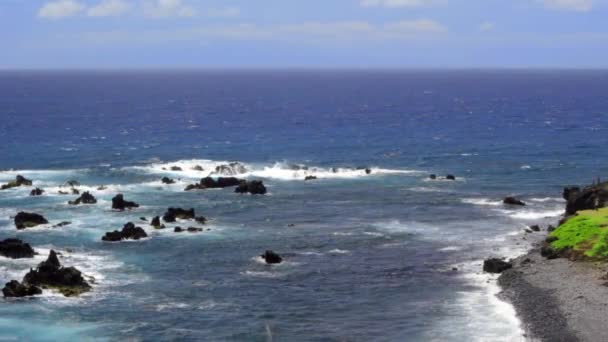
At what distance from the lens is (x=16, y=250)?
83625 mm

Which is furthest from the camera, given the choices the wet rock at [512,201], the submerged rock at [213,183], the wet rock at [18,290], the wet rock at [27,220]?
the submerged rock at [213,183]

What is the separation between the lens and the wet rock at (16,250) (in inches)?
3287

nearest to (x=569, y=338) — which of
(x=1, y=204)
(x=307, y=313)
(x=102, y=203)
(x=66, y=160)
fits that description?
(x=307, y=313)

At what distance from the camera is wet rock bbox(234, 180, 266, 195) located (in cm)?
11881

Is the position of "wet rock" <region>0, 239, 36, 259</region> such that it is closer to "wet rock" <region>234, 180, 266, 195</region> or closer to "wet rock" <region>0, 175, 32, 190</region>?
"wet rock" <region>234, 180, 266, 195</region>

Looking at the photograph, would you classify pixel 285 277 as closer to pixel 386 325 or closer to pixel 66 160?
pixel 386 325

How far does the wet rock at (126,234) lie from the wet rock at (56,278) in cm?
1702

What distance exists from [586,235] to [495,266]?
10489 mm

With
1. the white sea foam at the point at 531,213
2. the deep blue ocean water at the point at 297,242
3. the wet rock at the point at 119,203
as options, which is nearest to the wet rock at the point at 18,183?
the deep blue ocean water at the point at 297,242

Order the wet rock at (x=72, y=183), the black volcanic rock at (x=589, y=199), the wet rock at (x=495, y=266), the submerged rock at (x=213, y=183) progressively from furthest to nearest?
the submerged rock at (x=213, y=183) < the wet rock at (x=72, y=183) < the black volcanic rock at (x=589, y=199) < the wet rock at (x=495, y=266)

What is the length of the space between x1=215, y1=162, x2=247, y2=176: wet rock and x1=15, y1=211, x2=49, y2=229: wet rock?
41841 millimetres

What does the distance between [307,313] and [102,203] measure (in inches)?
1997

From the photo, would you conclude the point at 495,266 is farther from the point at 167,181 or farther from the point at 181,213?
the point at 167,181

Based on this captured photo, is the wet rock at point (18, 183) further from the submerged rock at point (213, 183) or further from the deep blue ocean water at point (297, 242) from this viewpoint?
the submerged rock at point (213, 183)
